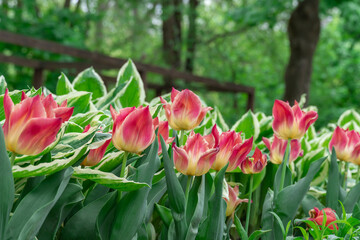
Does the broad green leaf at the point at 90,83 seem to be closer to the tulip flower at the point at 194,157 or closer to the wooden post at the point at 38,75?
the tulip flower at the point at 194,157

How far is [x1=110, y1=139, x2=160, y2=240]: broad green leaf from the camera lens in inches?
29.5

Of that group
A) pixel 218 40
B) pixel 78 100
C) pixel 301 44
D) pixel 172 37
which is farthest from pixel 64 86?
pixel 218 40

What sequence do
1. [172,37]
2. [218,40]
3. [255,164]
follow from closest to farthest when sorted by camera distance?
[255,164]
[172,37]
[218,40]

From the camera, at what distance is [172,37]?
39.3 ft

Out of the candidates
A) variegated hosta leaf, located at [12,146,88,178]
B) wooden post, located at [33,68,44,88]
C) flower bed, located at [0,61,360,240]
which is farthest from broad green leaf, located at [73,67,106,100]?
wooden post, located at [33,68,44,88]

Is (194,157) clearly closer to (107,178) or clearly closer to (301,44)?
(107,178)

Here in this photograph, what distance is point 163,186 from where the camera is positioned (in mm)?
873

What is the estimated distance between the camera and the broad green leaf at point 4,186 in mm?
597

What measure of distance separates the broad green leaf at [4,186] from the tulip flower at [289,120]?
56cm

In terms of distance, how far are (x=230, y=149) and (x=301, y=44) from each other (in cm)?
807

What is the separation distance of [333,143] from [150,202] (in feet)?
1.77

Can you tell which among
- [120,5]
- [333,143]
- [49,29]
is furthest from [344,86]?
[333,143]

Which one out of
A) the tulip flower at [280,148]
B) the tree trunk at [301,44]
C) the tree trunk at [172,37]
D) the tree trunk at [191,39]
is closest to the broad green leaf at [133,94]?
the tulip flower at [280,148]

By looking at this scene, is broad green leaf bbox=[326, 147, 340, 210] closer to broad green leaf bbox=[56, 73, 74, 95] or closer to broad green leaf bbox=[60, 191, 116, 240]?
broad green leaf bbox=[60, 191, 116, 240]
